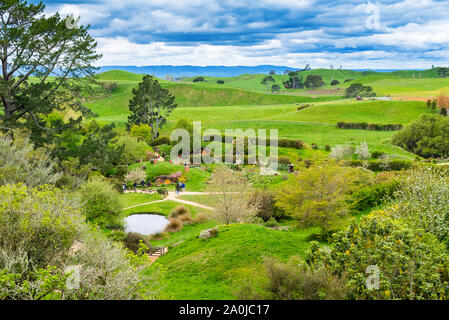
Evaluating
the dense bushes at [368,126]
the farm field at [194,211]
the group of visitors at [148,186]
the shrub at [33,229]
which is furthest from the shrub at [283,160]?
the shrub at [33,229]

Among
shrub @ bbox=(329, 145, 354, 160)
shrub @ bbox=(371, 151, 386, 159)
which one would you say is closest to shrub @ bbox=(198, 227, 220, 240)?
shrub @ bbox=(329, 145, 354, 160)

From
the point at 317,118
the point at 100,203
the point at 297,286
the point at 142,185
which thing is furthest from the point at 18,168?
the point at 317,118

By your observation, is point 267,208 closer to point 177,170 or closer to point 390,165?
point 177,170

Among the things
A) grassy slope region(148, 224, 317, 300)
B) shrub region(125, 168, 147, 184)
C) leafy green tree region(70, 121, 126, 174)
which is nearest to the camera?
grassy slope region(148, 224, 317, 300)

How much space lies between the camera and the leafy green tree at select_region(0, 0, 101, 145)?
33125 mm

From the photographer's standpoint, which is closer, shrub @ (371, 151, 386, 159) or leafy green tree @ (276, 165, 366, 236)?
leafy green tree @ (276, 165, 366, 236)

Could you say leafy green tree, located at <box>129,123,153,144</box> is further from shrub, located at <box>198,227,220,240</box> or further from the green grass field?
shrub, located at <box>198,227,220,240</box>

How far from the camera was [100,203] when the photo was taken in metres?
32.6

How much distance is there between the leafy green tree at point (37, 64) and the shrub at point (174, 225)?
14.4 meters

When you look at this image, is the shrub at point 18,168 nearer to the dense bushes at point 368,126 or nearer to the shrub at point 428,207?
the shrub at point 428,207

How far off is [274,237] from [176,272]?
727 centimetres

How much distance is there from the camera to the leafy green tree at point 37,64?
33.1 m

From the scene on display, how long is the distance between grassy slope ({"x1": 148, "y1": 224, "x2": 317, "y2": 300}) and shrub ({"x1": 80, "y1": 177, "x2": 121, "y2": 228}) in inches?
322

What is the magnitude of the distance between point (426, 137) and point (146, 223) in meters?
62.3
